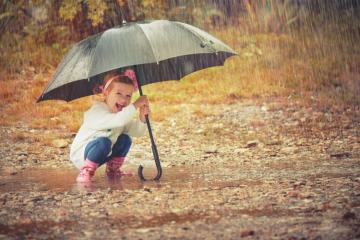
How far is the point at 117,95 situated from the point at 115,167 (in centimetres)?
78

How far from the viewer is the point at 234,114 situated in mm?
9164

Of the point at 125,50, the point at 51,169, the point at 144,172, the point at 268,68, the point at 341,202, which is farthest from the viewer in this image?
the point at 268,68

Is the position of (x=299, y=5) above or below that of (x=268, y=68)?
above

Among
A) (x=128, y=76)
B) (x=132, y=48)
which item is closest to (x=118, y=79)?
(x=128, y=76)

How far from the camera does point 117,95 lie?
5055mm

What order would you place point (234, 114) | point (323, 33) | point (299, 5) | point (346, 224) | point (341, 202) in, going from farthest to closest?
point (299, 5) → point (323, 33) → point (234, 114) → point (341, 202) → point (346, 224)

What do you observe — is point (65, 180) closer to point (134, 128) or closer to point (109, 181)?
point (109, 181)

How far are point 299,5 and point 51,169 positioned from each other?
10185 mm

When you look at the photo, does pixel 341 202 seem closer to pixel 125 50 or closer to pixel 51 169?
pixel 125 50

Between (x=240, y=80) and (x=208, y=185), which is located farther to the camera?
(x=240, y=80)

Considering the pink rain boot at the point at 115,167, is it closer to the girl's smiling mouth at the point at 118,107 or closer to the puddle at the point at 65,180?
the puddle at the point at 65,180

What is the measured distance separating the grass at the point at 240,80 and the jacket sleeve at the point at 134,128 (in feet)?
10.8

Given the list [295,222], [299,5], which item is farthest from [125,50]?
[299,5]

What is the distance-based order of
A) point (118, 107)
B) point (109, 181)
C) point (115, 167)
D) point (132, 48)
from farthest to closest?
1. point (115, 167)
2. point (109, 181)
3. point (118, 107)
4. point (132, 48)
